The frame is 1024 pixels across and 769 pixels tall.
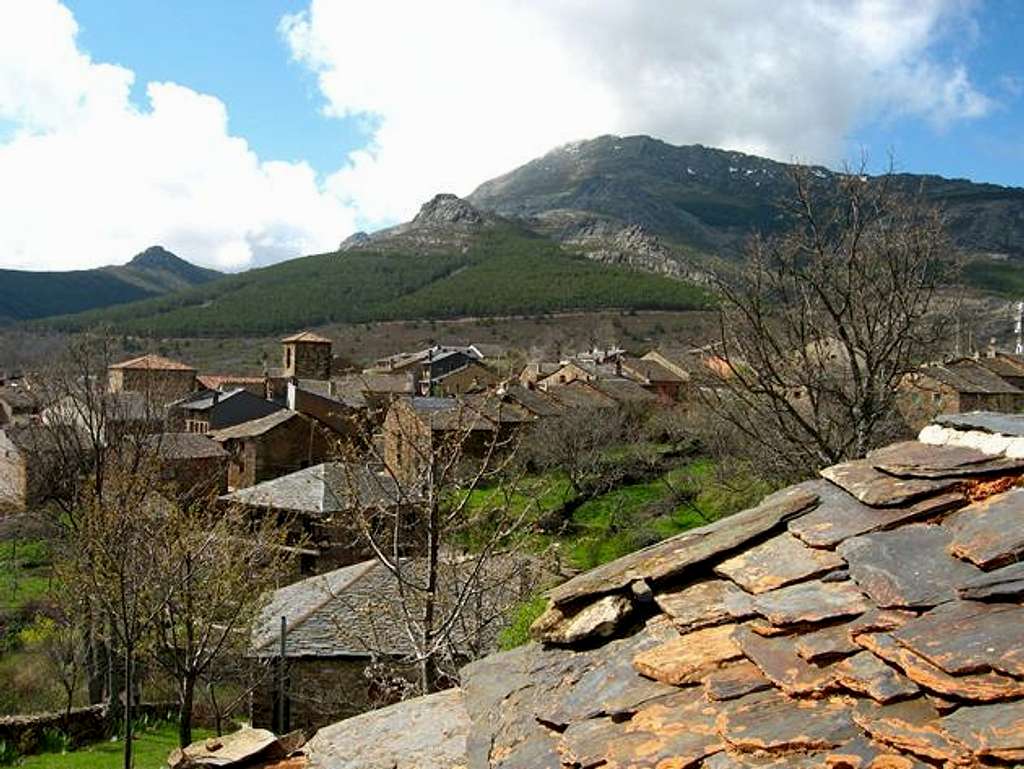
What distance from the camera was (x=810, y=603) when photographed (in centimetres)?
402

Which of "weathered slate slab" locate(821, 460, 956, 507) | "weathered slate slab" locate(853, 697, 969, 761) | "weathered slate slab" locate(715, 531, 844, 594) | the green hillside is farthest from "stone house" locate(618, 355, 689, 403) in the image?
"weathered slate slab" locate(853, 697, 969, 761)

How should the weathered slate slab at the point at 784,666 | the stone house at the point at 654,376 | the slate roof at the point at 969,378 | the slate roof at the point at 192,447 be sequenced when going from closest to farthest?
the weathered slate slab at the point at 784,666, the slate roof at the point at 192,447, the slate roof at the point at 969,378, the stone house at the point at 654,376

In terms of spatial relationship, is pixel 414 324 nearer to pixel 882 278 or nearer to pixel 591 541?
pixel 591 541

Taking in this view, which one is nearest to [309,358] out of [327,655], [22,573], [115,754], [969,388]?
[22,573]

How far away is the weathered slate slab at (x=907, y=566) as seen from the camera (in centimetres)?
367

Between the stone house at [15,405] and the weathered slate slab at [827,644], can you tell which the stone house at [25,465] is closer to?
the stone house at [15,405]

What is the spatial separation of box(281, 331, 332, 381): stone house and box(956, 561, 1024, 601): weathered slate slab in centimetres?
6595

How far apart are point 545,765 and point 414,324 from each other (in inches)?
4732

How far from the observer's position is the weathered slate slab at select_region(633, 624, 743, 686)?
4113mm

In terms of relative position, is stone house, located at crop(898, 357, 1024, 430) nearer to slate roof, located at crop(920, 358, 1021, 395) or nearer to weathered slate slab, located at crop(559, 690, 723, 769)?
slate roof, located at crop(920, 358, 1021, 395)

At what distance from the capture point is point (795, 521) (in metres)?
4.87

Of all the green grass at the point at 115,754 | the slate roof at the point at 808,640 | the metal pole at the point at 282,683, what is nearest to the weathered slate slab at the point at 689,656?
the slate roof at the point at 808,640

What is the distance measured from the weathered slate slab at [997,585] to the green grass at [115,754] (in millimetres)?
16378

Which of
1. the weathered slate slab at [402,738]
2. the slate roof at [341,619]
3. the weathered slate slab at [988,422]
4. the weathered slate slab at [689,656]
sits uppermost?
the weathered slate slab at [988,422]
